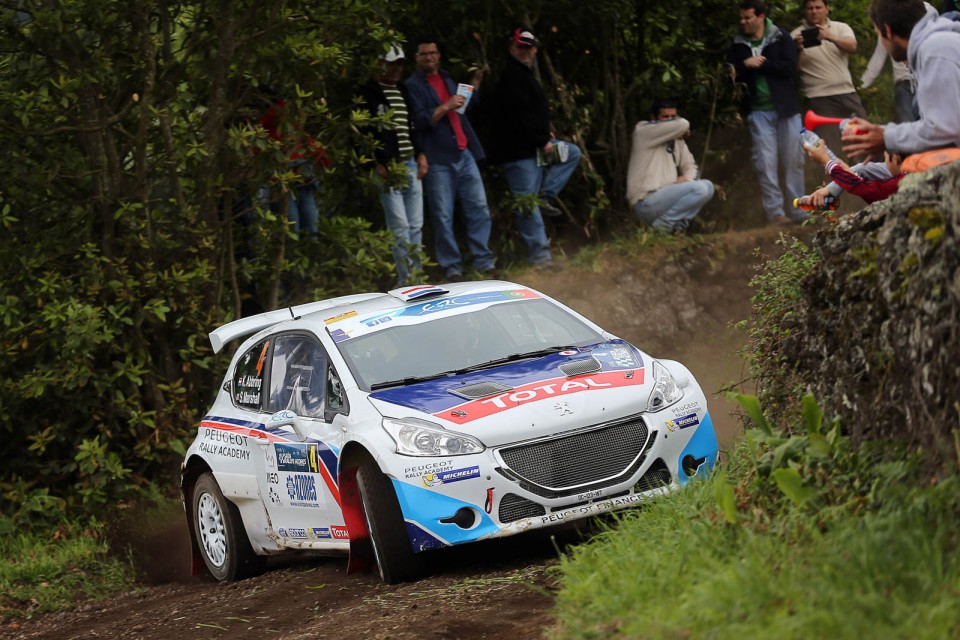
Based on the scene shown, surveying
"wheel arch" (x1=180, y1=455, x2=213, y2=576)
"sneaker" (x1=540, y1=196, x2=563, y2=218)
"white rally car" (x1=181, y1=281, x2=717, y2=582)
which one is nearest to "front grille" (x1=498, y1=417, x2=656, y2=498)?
"white rally car" (x1=181, y1=281, x2=717, y2=582)

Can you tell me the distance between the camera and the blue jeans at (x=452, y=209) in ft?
48.7

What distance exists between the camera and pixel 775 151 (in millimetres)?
15656

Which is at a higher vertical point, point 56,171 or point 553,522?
point 56,171

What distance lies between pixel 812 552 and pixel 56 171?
8986 mm

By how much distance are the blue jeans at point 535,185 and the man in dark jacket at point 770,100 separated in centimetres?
208

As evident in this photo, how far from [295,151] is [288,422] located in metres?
4.98

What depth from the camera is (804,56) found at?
51.0ft

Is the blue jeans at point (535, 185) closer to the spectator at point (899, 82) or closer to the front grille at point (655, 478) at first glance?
the spectator at point (899, 82)

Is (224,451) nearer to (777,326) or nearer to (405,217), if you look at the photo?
(777,326)

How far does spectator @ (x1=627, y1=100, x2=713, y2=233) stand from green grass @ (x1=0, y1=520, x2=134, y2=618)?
7261 millimetres

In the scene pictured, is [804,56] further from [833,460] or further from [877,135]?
[833,460]

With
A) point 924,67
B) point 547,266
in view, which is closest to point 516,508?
point 924,67

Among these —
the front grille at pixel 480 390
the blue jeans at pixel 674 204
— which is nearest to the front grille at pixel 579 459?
the front grille at pixel 480 390

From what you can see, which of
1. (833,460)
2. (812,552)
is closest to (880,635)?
Result: (812,552)
